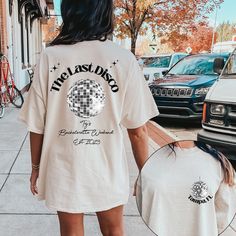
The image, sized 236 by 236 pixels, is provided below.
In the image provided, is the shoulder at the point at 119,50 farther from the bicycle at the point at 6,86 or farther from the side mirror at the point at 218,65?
the bicycle at the point at 6,86

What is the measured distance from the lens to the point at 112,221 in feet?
6.23

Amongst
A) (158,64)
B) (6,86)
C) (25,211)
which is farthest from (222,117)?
(158,64)

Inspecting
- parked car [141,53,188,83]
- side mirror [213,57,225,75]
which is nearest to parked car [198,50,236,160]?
side mirror [213,57,225,75]

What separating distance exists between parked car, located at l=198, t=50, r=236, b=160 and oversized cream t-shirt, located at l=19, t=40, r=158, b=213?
318 centimetres

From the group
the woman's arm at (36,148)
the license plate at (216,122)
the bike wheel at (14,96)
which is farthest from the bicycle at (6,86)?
the woman's arm at (36,148)

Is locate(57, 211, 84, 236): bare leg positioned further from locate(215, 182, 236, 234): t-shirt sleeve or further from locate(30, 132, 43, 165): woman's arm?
locate(215, 182, 236, 234): t-shirt sleeve

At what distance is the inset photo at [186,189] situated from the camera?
168 centimetres

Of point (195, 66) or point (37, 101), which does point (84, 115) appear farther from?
point (195, 66)

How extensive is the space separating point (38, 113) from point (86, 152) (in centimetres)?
30

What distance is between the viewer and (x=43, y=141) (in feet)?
5.74

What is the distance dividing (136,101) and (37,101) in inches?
18.8

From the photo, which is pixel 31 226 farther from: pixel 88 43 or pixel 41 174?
pixel 88 43

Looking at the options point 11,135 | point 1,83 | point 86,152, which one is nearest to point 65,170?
point 86,152

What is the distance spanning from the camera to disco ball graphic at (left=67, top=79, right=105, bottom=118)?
1664 mm
